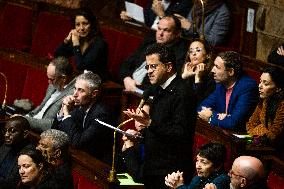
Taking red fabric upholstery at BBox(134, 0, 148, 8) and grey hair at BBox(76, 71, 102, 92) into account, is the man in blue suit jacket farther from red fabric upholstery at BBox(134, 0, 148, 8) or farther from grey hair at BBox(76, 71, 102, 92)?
red fabric upholstery at BBox(134, 0, 148, 8)

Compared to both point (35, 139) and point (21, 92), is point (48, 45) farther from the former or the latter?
point (35, 139)

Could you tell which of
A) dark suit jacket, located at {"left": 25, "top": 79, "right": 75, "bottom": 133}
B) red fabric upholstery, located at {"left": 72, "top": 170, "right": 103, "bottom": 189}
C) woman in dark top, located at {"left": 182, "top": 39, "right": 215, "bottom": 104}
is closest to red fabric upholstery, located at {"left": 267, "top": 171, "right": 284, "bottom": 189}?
red fabric upholstery, located at {"left": 72, "top": 170, "right": 103, "bottom": 189}

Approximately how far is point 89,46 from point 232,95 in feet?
2.49

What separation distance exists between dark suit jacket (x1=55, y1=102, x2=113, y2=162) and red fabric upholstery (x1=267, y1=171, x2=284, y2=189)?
0.53 meters

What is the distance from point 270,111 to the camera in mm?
2445

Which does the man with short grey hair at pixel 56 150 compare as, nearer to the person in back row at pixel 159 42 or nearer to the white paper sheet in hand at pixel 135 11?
the person in back row at pixel 159 42

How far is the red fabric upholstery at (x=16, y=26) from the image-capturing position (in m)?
3.71

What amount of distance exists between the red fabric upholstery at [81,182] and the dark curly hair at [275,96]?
583mm

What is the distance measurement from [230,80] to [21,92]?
3.40ft

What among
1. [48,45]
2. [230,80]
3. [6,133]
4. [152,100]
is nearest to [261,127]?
[230,80]

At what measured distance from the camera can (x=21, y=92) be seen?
329 centimetres

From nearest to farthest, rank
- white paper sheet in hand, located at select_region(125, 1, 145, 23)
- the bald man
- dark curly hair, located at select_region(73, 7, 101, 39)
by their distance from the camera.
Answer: the bald man < dark curly hair, located at select_region(73, 7, 101, 39) < white paper sheet in hand, located at select_region(125, 1, 145, 23)

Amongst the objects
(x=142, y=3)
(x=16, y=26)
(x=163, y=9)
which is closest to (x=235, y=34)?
(x=163, y=9)

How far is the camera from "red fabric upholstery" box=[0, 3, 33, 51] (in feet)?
12.2
